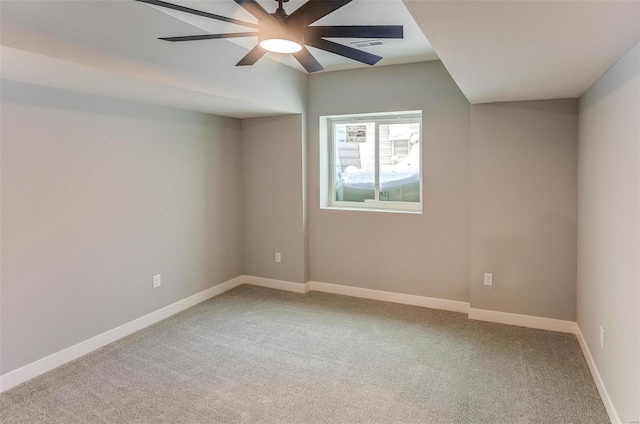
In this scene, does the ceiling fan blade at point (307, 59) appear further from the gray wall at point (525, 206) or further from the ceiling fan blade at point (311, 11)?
the gray wall at point (525, 206)

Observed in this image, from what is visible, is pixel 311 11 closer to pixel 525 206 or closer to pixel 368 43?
pixel 368 43

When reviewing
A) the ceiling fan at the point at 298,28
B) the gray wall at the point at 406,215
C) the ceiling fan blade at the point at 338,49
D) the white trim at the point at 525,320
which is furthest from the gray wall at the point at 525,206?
the ceiling fan at the point at 298,28

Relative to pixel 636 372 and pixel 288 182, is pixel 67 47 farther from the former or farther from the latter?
pixel 636 372

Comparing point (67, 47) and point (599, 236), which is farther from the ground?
point (67, 47)

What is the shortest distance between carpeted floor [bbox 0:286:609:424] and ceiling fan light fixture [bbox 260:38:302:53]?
2.12m

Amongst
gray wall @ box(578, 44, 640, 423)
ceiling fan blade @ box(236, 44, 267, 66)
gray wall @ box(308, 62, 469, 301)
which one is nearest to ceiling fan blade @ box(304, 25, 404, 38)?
ceiling fan blade @ box(236, 44, 267, 66)

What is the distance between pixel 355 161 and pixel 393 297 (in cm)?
159

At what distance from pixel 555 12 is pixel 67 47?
2.39m

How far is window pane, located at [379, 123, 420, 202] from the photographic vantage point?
4.33 m

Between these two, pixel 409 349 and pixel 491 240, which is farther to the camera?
pixel 491 240

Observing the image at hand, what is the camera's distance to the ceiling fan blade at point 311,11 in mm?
1818

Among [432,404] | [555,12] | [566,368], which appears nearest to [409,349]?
[432,404]

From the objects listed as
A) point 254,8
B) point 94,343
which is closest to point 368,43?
point 254,8

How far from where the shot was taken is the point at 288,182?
4.68 metres
